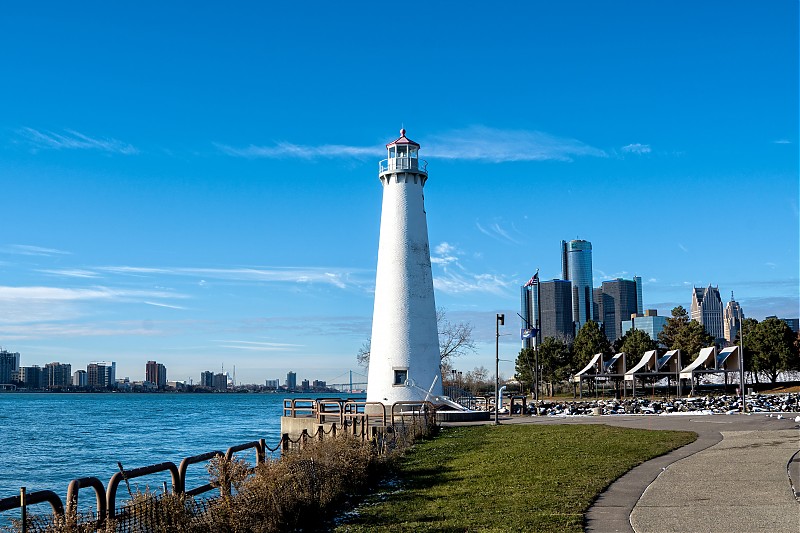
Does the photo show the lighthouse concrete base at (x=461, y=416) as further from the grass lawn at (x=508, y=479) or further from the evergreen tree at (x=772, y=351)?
the evergreen tree at (x=772, y=351)

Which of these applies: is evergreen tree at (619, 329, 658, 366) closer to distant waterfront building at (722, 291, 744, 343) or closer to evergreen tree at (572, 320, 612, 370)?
evergreen tree at (572, 320, 612, 370)

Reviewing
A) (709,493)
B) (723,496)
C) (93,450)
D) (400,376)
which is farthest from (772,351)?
(723,496)

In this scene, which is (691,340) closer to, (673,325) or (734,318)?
(673,325)

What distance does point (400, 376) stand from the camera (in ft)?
116

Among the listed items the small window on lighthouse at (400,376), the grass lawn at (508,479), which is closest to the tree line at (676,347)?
the small window on lighthouse at (400,376)

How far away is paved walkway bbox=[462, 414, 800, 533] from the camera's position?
10117mm

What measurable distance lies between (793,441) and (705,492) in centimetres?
911

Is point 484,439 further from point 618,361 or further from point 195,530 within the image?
point 618,361

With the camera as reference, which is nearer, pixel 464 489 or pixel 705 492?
pixel 705 492

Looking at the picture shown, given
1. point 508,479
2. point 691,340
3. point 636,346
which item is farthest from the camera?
point 636,346

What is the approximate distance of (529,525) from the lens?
10.4 metres

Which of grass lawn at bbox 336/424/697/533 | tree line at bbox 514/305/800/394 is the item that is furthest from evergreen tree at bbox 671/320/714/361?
grass lawn at bbox 336/424/697/533

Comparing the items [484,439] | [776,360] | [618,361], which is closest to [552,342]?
[618,361]

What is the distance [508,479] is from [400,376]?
20534mm
